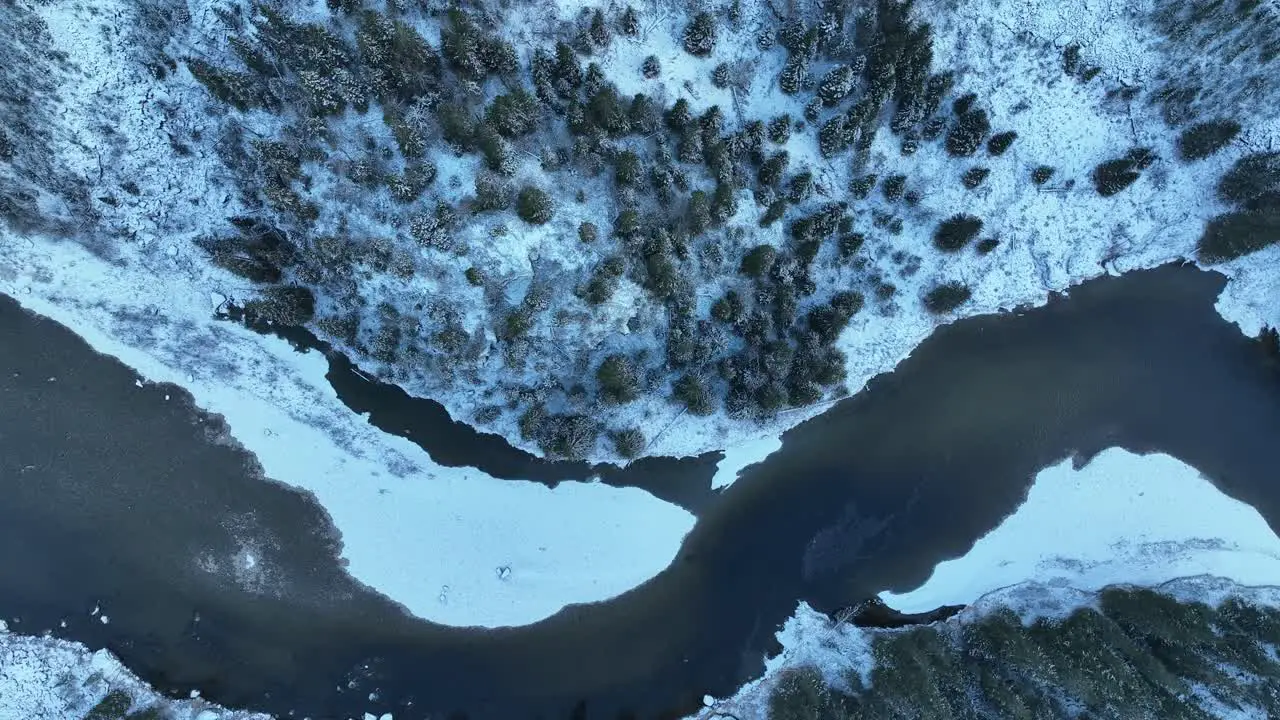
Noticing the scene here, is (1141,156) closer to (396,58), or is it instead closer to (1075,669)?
(1075,669)

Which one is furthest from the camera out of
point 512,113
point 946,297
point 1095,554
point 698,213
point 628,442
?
point 1095,554

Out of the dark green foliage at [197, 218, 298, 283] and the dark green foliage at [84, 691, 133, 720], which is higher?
the dark green foliage at [197, 218, 298, 283]

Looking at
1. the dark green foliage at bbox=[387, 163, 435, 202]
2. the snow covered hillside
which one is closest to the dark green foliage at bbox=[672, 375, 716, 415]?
the snow covered hillside

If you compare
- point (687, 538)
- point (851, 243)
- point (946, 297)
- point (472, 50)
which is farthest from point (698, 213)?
point (687, 538)

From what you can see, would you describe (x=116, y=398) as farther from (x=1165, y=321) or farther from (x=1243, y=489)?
(x=1243, y=489)

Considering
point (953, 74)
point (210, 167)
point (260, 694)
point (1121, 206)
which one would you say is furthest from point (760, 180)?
point (260, 694)

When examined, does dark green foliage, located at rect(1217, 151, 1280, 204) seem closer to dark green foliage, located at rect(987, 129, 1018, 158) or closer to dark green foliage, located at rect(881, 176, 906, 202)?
dark green foliage, located at rect(987, 129, 1018, 158)
